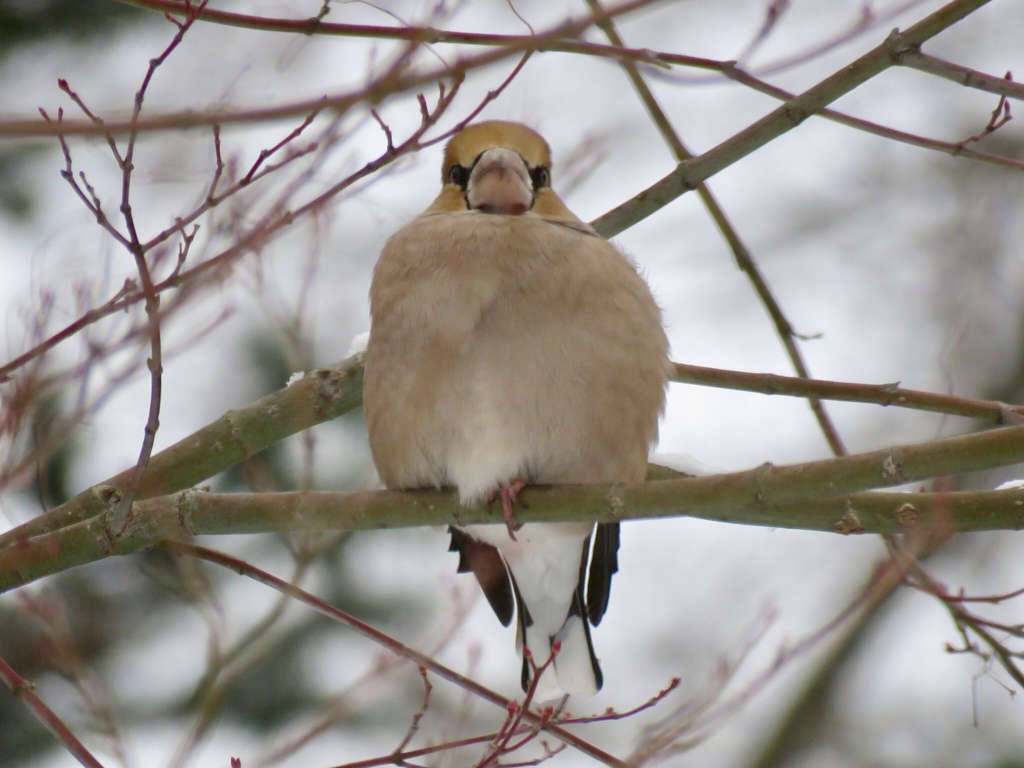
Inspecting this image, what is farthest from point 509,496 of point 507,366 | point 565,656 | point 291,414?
point 565,656

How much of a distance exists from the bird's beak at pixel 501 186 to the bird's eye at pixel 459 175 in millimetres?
101

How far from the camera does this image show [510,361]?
3.54 metres

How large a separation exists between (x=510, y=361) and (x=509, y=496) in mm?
410

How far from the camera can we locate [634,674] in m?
9.45

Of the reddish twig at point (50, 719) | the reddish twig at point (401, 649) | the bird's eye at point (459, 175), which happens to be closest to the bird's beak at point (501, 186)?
the bird's eye at point (459, 175)

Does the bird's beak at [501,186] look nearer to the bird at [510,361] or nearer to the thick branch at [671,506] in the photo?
the bird at [510,361]

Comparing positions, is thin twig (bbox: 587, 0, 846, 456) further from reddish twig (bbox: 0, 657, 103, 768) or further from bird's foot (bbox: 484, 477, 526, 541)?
reddish twig (bbox: 0, 657, 103, 768)

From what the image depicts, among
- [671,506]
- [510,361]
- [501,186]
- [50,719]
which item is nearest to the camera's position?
[50,719]

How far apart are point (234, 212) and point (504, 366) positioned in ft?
3.37

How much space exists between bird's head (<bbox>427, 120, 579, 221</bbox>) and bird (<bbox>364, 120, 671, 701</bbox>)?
0.01 meters

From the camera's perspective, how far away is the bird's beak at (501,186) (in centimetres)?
399

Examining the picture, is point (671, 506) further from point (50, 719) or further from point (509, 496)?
point (50, 719)

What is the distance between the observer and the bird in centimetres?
354

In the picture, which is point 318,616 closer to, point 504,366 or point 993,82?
point 504,366
